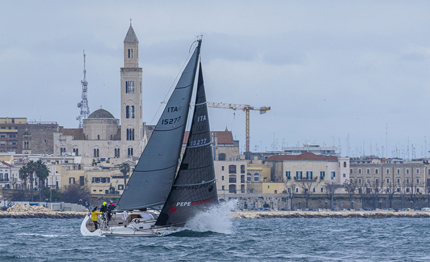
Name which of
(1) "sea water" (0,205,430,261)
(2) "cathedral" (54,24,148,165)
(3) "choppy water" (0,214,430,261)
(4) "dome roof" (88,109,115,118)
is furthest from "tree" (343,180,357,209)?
(3) "choppy water" (0,214,430,261)

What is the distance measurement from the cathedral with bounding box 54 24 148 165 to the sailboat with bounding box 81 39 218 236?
101705mm

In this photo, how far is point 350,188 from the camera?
437 feet

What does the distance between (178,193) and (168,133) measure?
Result: 248 cm

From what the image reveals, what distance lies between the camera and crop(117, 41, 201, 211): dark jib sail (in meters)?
40.2

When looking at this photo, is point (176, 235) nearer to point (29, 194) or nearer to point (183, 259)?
point (183, 259)

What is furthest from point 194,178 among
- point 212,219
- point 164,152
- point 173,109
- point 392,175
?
point 392,175

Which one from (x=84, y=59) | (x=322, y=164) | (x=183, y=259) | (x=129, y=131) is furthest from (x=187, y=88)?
(x=84, y=59)

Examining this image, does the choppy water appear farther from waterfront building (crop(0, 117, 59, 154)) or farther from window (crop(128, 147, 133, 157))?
waterfront building (crop(0, 117, 59, 154))

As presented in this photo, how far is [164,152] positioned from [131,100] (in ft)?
348

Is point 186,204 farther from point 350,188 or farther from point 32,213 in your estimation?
point 350,188

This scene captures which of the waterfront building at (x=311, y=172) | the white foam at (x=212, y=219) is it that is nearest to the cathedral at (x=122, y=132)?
the waterfront building at (x=311, y=172)

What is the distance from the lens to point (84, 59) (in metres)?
181

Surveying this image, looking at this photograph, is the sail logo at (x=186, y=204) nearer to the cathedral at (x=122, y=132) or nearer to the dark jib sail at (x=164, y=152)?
the dark jib sail at (x=164, y=152)

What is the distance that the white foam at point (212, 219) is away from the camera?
40562mm
